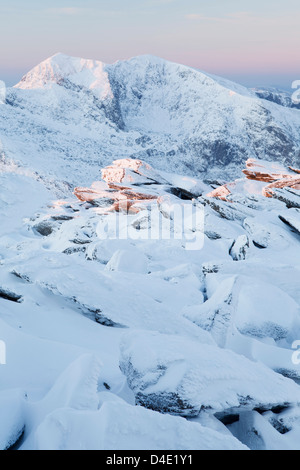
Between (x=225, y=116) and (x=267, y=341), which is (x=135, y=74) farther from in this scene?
(x=267, y=341)

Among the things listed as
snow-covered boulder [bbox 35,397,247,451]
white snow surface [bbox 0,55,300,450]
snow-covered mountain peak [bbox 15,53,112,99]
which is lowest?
snow-covered mountain peak [bbox 15,53,112,99]

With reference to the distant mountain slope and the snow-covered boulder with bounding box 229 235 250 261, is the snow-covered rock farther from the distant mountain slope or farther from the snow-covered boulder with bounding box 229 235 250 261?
the distant mountain slope

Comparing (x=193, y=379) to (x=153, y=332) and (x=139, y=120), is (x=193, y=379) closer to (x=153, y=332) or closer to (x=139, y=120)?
(x=153, y=332)

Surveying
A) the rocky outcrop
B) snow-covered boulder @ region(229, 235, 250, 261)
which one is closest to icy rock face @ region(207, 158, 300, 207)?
the rocky outcrop

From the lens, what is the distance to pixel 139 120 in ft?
504

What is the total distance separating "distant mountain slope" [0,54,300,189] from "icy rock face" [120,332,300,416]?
61965mm

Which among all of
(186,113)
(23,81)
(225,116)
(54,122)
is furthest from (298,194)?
(23,81)

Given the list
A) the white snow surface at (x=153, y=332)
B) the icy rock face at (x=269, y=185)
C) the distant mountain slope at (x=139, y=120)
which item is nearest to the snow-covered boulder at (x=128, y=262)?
the white snow surface at (x=153, y=332)

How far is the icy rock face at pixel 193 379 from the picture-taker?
10.5 ft

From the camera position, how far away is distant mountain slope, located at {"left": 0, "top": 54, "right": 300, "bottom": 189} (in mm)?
84625

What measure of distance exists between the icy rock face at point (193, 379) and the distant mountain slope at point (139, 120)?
203 ft

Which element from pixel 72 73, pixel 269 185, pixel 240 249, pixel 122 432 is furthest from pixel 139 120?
pixel 122 432

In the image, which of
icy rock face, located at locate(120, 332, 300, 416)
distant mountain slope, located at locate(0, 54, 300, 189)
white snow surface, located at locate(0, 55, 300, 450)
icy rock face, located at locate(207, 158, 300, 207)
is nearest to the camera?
white snow surface, located at locate(0, 55, 300, 450)

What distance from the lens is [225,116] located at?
438 feet
